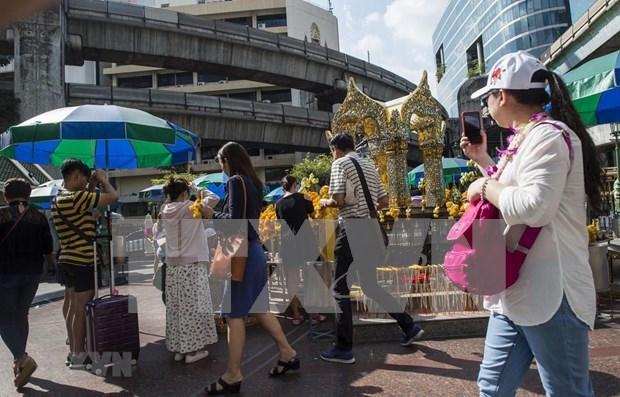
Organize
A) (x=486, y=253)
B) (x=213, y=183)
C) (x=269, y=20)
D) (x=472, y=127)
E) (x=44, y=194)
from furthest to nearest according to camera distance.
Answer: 1. (x=269, y=20)
2. (x=213, y=183)
3. (x=44, y=194)
4. (x=472, y=127)
5. (x=486, y=253)

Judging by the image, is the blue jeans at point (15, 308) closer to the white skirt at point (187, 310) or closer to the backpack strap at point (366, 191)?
the white skirt at point (187, 310)

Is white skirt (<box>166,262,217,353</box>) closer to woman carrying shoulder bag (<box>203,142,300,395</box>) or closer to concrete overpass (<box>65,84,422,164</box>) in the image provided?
woman carrying shoulder bag (<box>203,142,300,395</box>)

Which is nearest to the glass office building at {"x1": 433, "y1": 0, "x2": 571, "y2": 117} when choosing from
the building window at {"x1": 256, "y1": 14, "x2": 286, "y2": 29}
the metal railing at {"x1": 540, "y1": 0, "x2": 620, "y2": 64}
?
the building window at {"x1": 256, "y1": 14, "x2": 286, "y2": 29}

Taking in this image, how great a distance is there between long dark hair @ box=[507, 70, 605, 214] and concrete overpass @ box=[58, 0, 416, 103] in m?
17.0

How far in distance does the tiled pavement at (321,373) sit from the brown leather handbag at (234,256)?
966 millimetres

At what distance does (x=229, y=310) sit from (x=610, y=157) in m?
25.3

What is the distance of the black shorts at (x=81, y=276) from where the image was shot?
14.4 ft

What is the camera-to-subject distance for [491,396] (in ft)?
6.18

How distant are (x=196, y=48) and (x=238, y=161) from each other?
1604cm

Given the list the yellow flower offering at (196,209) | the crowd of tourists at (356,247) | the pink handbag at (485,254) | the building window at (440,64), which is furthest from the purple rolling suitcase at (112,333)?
the building window at (440,64)

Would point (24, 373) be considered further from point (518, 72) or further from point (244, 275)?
point (518, 72)

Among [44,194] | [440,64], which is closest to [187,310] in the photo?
[44,194]

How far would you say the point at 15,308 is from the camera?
4.29 meters

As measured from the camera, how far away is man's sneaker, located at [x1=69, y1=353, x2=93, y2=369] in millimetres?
4492
